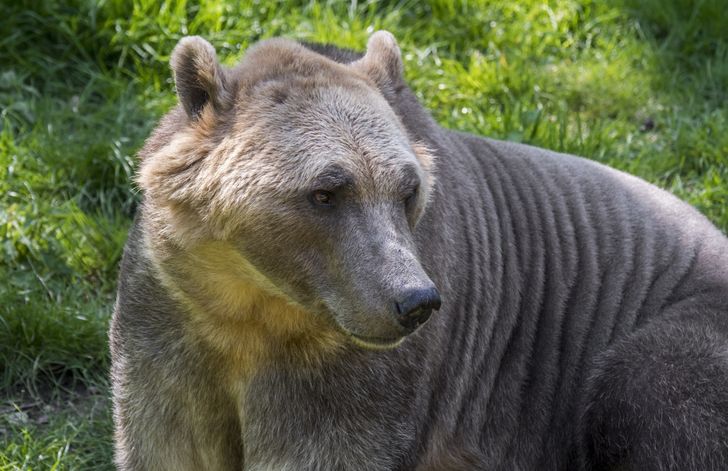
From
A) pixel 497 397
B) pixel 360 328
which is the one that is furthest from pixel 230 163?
pixel 497 397

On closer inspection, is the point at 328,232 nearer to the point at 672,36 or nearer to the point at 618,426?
the point at 618,426

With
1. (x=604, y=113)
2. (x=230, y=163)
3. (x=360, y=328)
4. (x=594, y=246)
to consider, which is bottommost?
(x=604, y=113)

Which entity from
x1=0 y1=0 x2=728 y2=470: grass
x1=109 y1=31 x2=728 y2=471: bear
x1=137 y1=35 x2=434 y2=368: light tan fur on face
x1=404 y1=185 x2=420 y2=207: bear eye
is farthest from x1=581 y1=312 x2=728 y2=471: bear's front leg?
x1=0 y1=0 x2=728 y2=470: grass

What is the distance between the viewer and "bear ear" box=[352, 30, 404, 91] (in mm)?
5344

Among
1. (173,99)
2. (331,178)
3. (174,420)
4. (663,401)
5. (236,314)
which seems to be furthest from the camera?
(173,99)

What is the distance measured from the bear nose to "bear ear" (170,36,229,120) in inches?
43.3

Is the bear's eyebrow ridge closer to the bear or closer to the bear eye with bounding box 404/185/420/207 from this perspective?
the bear

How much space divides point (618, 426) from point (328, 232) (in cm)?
182

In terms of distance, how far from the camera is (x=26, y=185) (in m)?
7.54

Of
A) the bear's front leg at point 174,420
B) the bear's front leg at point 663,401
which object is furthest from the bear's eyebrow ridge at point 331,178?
the bear's front leg at point 663,401

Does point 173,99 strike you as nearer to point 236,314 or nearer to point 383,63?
point 383,63

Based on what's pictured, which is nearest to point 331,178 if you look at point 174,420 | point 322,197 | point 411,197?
point 322,197

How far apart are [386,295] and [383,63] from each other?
4.16 feet

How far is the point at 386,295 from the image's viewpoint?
4543 mm
